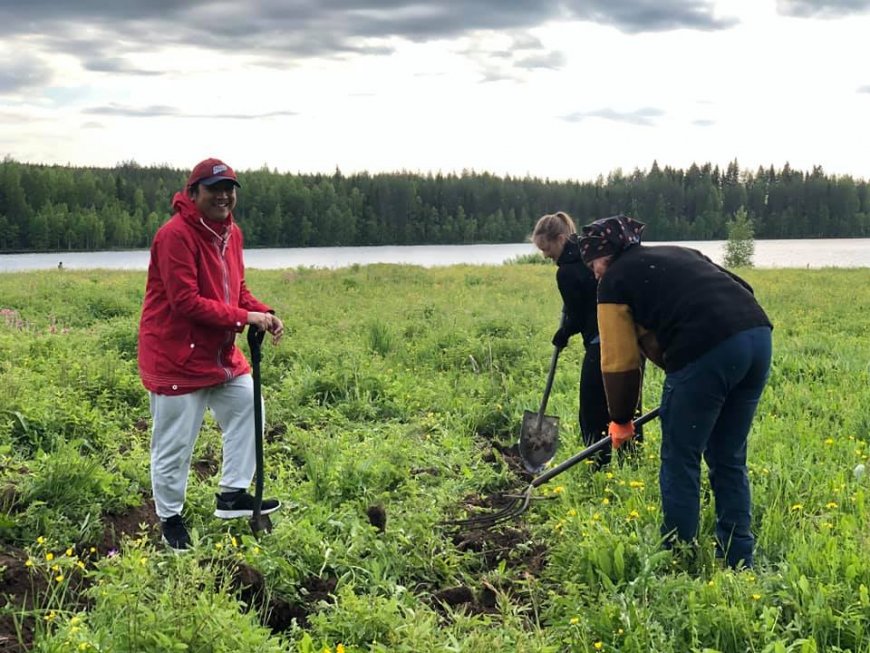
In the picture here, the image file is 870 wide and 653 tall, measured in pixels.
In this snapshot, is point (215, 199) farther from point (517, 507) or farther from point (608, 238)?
point (517, 507)

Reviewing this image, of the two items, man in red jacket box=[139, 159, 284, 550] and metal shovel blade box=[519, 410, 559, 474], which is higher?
man in red jacket box=[139, 159, 284, 550]

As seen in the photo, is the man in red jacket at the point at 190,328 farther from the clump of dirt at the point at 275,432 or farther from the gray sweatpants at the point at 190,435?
the clump of dirt at the point at 275,432

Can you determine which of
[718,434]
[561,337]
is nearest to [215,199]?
[718,434]

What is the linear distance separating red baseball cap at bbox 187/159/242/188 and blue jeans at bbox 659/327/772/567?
2533mm

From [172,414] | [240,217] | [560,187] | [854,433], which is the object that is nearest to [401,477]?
[172,414]

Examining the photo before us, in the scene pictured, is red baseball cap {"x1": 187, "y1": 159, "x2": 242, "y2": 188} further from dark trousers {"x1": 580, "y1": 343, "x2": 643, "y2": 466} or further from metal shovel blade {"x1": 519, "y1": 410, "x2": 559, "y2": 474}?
metal shovel blade {"x1": 519, "y1": 410, "x2": 559, "y2": 474}

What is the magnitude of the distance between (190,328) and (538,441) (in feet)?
9.98

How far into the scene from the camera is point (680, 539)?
381 centimetres

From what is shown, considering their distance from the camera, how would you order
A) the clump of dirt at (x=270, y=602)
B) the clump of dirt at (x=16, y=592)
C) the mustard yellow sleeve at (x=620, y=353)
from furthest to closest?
1. the mustard yellow sleeve at (x=620, y=353)
2. the clump of dirt at (x=270, y=602)
3. the clump of dirt at (x=16, y=592)

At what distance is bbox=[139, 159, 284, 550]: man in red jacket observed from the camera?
154 inches

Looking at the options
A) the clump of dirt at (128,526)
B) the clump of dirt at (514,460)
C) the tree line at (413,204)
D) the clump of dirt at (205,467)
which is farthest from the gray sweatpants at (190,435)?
the tree line at (413,204)

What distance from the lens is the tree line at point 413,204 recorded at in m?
75.6

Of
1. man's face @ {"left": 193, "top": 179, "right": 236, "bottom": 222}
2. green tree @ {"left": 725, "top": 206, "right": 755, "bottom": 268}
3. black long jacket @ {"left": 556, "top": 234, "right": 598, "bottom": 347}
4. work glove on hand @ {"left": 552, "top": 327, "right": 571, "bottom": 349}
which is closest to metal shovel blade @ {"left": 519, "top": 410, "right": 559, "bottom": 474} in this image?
work glove on hand @ {"left": 552, "top": 327, "right": 571, "bottom": 349}

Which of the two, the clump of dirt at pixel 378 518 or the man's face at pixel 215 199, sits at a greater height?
the man's face at pixel 215 199
